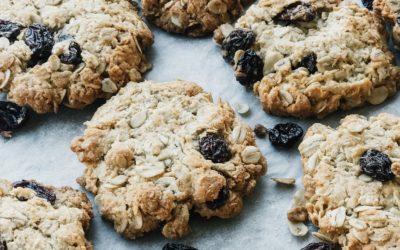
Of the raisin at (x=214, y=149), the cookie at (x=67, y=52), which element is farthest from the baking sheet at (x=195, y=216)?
the raisin at (x=214, y=149)

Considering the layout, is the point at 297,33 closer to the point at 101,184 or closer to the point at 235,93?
the point at 235,93

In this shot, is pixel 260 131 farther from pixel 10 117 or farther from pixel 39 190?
pixel 10 117

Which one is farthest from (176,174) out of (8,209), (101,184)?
(8,209)

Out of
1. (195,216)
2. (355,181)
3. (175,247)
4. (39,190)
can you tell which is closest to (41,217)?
(39,190)

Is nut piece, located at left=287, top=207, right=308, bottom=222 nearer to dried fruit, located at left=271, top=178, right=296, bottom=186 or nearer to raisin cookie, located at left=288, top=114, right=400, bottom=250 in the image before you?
raisin cookie, located at left=288, top=114, right=400, bottom=250

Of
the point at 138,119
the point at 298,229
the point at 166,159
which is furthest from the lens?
the point at 138,119

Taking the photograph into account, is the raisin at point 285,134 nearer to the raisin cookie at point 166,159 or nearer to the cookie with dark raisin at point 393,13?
the raisin cookie at point 166,159

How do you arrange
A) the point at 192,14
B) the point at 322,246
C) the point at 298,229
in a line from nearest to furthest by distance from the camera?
1. the point at 322,246
2. the point at 298,229
3. the point at 192,14

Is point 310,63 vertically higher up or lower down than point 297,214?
higher up
